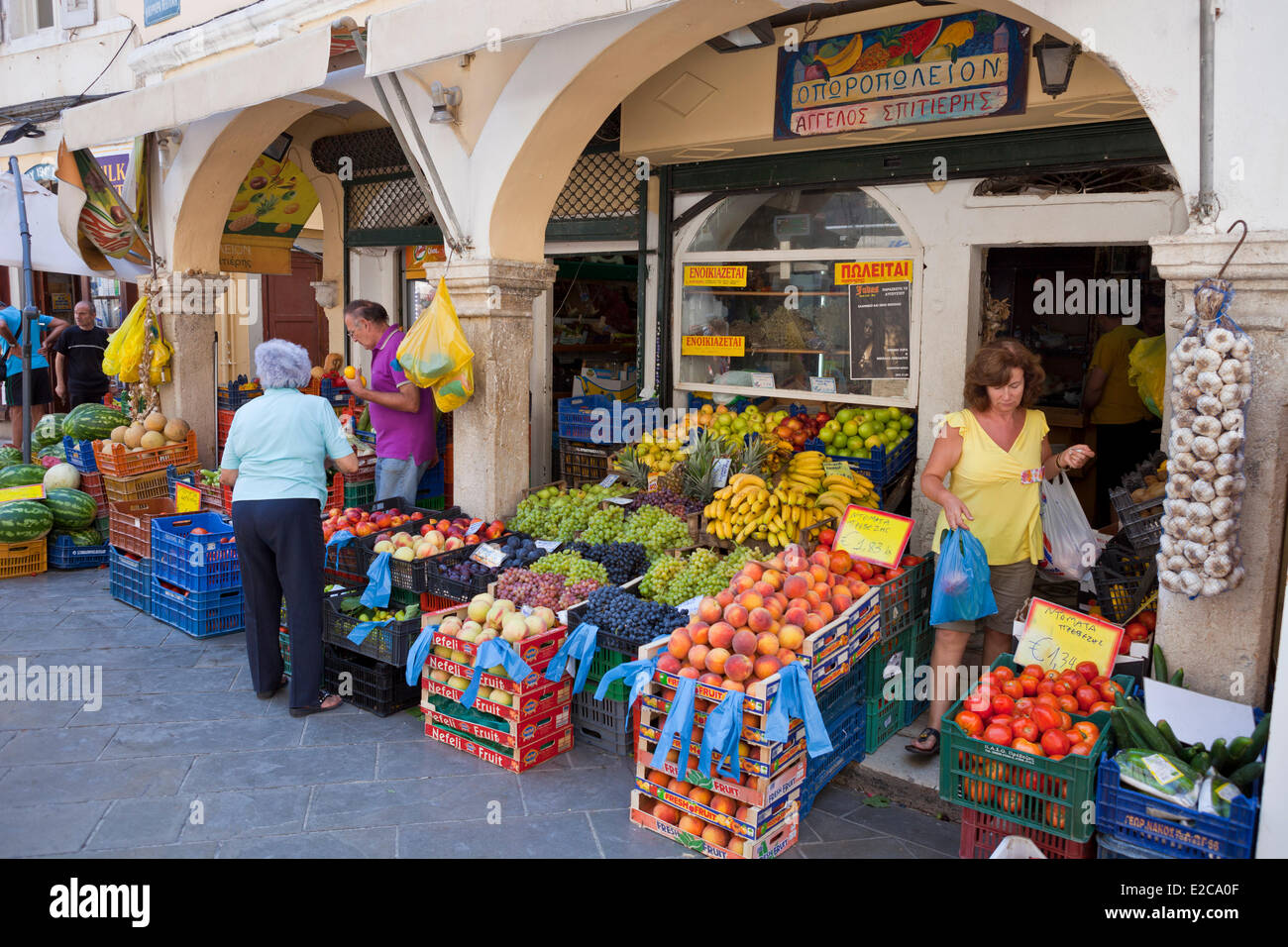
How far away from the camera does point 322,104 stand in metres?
8.29

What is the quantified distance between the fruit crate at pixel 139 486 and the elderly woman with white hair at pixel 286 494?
3530 millimetres

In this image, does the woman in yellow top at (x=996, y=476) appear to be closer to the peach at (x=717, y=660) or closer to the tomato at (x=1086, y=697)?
the tomato at (x=1086, y=697)

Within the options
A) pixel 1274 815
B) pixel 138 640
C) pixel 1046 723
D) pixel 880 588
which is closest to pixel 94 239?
pixel 138 640

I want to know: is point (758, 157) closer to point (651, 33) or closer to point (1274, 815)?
point (651, 33)

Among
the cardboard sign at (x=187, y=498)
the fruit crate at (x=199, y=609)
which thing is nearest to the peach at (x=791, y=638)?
the fruit crate at (x=199, y=609)

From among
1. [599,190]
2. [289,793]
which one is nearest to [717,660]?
[289,793]

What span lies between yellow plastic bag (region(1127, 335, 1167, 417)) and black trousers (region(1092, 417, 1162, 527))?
1487 mm

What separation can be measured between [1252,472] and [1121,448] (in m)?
4.21

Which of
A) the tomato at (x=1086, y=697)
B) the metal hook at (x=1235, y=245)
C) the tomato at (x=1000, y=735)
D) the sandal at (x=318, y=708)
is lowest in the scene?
the sandal at (x=318, y=708)

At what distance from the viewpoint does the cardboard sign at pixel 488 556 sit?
5.57 metres

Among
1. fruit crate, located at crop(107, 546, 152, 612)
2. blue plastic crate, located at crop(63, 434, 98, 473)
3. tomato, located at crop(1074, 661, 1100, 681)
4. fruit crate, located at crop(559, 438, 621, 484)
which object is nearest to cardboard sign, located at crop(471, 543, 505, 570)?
fruit crate, located at crop(559, 438, 621, 484)

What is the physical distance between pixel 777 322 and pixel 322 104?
4.40 metres

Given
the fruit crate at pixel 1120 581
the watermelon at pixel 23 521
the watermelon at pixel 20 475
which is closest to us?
the fruit crate at pixel 1120 581

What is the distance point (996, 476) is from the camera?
4375mm
